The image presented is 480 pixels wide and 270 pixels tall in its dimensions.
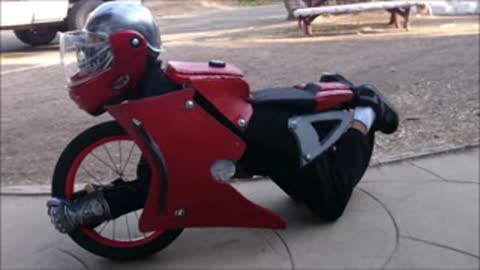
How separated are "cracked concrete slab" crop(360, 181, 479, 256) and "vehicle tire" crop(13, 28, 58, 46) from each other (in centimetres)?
1064

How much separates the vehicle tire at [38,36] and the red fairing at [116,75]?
1082 cm

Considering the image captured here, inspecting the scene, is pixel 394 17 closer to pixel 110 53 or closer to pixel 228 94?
pixel 228 94

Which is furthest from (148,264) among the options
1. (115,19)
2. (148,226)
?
(115,19)

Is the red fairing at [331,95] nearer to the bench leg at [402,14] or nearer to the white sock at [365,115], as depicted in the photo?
the white sock at [365,115]

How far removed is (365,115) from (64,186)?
171 cm

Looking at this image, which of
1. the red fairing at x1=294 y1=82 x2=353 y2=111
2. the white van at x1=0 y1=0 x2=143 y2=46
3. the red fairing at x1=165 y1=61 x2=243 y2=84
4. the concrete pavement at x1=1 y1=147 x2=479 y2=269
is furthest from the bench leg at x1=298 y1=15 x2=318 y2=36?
the red fairing at x1=165 y1=61 x2=243 y2=84

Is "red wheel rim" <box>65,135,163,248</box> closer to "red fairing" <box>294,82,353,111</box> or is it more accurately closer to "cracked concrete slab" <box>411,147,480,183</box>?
"red fairing" <box>294,82,353,111</box>

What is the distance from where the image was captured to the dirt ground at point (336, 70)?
5.87 m

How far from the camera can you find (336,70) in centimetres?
874

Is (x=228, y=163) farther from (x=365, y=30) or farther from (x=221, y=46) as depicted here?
(x=365, y=30)

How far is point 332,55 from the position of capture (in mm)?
10039

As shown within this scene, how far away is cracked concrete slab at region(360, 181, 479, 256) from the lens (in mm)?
4016

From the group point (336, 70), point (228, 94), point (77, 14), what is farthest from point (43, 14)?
point (228, 94)

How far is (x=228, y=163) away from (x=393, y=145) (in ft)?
6.92
